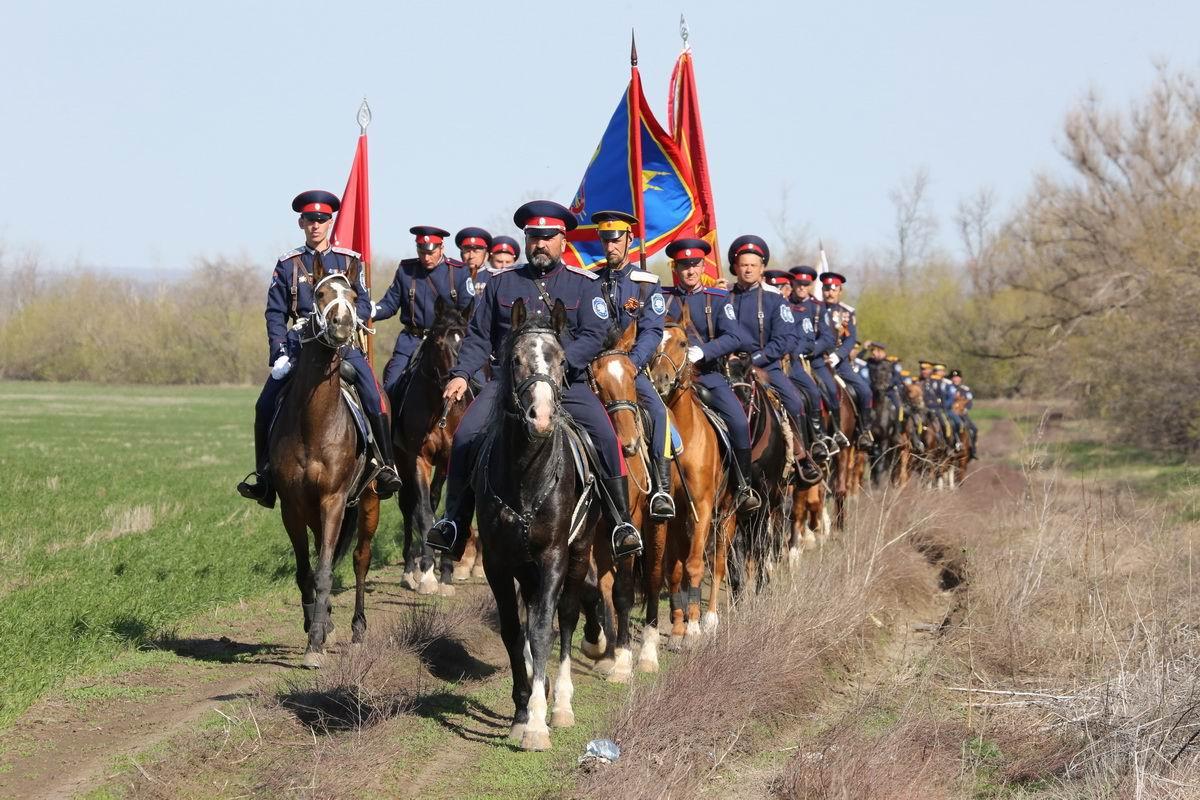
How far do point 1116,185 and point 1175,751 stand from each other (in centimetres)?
4840

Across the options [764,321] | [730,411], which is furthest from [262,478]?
[764,321]

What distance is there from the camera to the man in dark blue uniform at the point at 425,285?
1432 centimetres

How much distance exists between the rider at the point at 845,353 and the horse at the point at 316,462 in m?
10.4

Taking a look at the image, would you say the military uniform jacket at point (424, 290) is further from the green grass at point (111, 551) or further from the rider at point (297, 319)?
the rider at point (297, 319)

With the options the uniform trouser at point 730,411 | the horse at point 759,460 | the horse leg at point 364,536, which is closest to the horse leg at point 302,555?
the horse leg at point 364,536

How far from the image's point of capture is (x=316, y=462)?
399 inches

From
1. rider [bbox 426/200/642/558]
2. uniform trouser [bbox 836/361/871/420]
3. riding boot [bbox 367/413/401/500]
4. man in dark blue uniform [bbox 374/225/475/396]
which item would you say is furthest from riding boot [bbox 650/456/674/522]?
uniform trouser [bbox 836/361/871/420]

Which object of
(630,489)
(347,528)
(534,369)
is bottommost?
(347,528)

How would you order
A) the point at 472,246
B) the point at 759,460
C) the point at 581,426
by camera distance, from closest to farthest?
1. the point at 581,426
2. the point at 759,460
3. the point at 472,246

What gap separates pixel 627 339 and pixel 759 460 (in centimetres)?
373

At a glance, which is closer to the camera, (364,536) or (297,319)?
(297,319)

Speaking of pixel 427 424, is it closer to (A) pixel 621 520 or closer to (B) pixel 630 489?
(B) pixel 630 489

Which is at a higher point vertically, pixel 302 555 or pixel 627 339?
pixel 627 339

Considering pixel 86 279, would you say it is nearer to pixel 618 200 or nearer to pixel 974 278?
pixel 974 278
